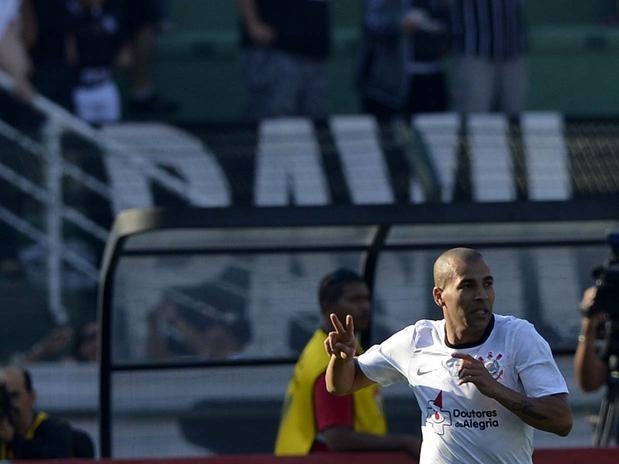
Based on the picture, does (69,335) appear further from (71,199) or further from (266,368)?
(266,368)

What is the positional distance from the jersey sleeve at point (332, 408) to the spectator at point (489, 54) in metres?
5.74

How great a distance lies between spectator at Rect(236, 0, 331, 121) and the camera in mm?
11977

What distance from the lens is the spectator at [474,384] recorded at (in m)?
4.86

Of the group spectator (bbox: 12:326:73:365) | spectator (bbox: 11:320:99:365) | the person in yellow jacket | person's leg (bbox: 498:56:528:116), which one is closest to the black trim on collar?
the person in yellow jacket

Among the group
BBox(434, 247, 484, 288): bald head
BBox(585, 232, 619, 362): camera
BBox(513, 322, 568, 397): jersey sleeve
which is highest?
BBox(434, 247, 484, 288): bald head

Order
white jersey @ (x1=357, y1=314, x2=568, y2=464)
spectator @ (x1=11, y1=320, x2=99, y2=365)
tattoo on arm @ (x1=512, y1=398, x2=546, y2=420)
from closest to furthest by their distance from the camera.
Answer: tattoo on arm @ (x1=512, y1=398, x2=546, y2=420), white jersey @ (x1=357, y1=314, x2=568, y2=464), spectator @ (x1=11, y1=320, x2=99, y2=365)

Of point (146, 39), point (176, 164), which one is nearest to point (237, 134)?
point (176, 164)

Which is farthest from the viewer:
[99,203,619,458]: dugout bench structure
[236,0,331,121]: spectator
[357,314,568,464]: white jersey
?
[236,0,331,121]: spectator

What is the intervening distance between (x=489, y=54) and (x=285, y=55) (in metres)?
1.50

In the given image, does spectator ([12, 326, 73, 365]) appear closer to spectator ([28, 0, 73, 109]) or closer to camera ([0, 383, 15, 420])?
spectator ([28, 0, 73, 109])

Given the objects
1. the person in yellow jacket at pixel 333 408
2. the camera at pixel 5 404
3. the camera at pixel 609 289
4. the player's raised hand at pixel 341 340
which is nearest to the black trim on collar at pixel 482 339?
the player's raised hand at pixel 341 340

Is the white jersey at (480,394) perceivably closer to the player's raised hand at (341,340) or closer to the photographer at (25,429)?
the player's raised hand at (341,340)

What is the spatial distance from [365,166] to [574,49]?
4553 millimetres

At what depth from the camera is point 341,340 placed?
17.0ft
